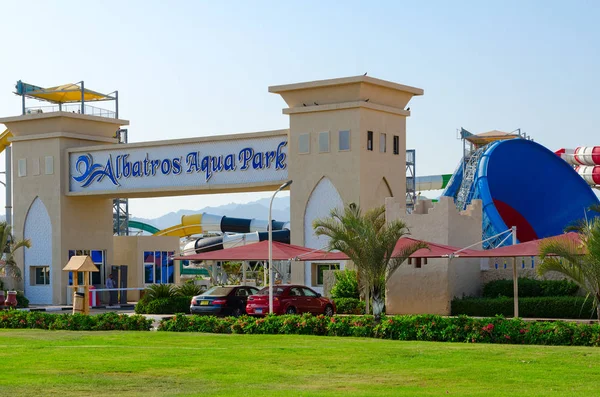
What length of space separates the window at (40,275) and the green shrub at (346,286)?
56.9ft

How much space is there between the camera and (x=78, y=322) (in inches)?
1137

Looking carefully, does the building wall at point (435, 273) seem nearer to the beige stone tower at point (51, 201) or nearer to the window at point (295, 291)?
the window at point (295, 291)

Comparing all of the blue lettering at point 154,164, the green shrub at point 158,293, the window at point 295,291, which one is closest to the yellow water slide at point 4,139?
the blue lettering at point 154,164

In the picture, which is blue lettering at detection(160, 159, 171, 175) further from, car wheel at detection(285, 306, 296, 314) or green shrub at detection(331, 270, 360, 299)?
car wheel at detection(285, 306, 296, 314)

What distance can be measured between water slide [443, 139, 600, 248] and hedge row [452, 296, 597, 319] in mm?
18097

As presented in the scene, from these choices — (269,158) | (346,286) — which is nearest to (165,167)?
(269,158)

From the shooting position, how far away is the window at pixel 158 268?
5325 cm

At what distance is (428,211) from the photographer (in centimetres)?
3700

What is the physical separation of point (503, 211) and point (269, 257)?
24.0m

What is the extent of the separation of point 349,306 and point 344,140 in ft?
23.8

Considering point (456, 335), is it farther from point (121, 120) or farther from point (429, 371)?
point (121, 120)

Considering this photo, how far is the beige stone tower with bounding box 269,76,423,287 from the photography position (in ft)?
131

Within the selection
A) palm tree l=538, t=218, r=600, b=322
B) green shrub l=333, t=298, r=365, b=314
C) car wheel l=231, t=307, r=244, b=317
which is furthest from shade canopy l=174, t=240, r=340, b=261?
palm tree l=538, t=218, r=600, b=322

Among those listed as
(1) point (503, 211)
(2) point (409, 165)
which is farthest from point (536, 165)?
(2) point (409, 165)
